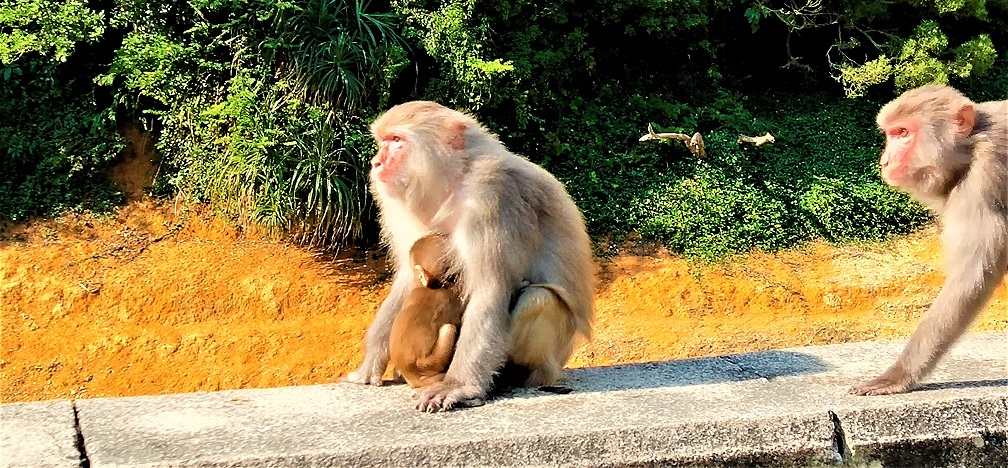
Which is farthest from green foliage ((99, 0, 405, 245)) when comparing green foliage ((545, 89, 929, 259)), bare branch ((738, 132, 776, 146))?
bare branch ((738, 132, 776, 146))

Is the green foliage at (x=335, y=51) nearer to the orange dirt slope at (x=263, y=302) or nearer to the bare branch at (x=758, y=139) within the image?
the orange dirt slope at (x=263, y=302)

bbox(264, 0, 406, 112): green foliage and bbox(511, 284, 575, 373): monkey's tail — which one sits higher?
bbox(264, 0, 406, 112): green foliage

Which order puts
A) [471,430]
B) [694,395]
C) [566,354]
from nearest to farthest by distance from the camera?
1. [471,430]
2. [694,395]
3. [566,354]

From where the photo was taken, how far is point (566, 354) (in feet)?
15.5

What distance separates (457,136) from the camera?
14.9ft

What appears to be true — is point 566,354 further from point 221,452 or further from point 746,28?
point 746,28

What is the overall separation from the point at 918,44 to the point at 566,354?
1172cm

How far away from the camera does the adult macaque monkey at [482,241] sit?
4246mm

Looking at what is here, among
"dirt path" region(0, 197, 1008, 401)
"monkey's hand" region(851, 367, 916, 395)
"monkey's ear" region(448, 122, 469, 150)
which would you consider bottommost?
"dirt path" region(0, 197, 1008, 401)

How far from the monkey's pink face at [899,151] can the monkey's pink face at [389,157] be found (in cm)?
232

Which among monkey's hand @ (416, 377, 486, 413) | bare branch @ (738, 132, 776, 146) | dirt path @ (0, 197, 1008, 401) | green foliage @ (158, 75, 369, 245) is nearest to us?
monkey's hand @ (416, 377, 486, 413)

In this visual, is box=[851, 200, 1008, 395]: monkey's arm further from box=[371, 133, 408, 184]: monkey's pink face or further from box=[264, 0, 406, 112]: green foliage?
box=[264, 0, 406, 112]: green foliage

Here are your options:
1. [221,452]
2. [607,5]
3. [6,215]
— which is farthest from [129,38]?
[221,452]

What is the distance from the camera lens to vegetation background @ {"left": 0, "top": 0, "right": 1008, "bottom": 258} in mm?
11602
